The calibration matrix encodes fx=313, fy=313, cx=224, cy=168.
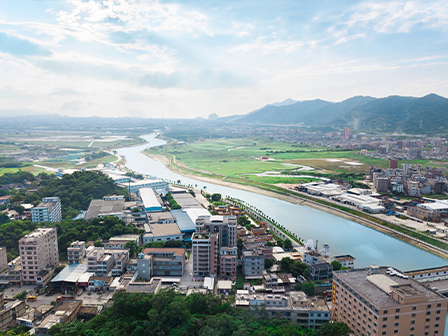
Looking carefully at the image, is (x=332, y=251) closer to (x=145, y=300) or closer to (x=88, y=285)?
(x=145, y=300)

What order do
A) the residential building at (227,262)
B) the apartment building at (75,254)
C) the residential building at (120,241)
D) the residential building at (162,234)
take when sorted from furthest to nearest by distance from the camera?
the residential building at (162,234) → the residential building at (120,241) → the apartment building at (75,254) → the residential building at (227,262)

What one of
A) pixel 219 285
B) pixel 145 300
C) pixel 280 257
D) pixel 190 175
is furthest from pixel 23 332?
pixel 190 175

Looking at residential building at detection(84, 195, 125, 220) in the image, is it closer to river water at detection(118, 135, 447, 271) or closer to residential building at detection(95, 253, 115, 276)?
residential building at detection(95, 253, 115, 276)

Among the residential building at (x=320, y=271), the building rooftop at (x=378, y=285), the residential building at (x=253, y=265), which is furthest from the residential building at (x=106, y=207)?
the building rooftop at (x=378, y=285)

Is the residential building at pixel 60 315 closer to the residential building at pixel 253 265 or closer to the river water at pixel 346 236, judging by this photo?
the residential building at pixel 253 265

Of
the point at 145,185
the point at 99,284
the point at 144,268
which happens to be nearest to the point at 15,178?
the point at 145,185

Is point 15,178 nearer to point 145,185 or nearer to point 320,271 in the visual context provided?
point 145,185
